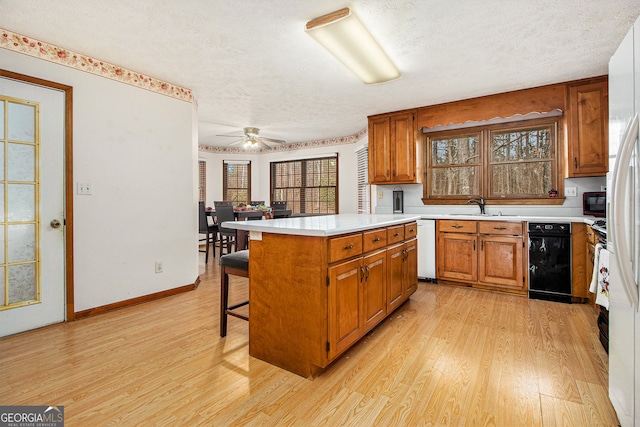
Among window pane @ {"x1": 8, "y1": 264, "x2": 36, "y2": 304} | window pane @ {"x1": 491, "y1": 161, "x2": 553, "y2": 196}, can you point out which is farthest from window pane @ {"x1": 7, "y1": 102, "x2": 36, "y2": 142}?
window pane @ {"x1": 491, "y1": 161, "x2": 553, "y2": 196}

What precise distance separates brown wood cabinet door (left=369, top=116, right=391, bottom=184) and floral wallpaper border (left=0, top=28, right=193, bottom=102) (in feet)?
8.43

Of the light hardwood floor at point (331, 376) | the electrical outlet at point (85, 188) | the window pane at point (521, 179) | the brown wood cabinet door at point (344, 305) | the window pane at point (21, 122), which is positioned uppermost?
the window pane at point (21, 122)

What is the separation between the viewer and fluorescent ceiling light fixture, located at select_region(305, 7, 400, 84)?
2.16m

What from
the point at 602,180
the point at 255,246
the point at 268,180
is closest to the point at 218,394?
the point at 255,246

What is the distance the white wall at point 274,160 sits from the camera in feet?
20.9

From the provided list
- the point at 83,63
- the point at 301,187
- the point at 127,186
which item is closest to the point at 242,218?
the point at 301,187

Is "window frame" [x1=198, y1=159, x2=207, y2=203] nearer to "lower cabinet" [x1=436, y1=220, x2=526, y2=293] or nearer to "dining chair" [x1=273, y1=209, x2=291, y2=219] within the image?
"dining chair" [x1=273, y1=209, x2=291, y2=219]

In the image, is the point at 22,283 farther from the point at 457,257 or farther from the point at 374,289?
the point at 457,257

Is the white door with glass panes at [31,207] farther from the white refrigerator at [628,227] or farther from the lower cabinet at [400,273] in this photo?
the white refrigerator at [628,227]

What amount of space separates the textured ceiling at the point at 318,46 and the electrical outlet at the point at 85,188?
1.16 metres

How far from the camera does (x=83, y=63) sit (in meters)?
2.78

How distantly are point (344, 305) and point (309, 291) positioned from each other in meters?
0.27

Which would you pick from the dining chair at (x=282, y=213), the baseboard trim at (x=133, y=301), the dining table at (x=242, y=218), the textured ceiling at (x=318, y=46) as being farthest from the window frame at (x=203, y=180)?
the baseboard trim at (x=133, y=301)

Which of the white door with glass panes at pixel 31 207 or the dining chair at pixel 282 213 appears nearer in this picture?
the white door with glass panes at pixel 31 207
